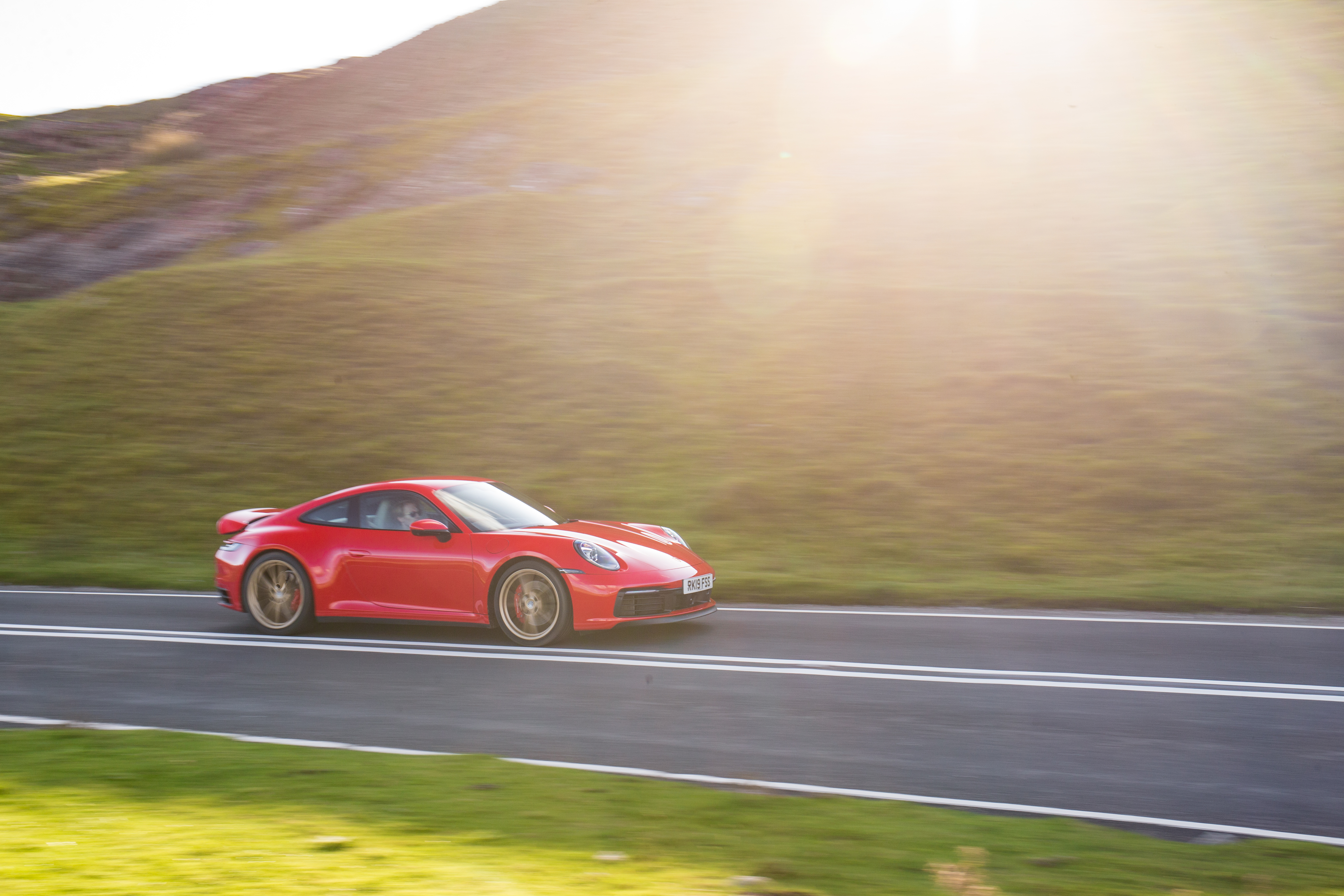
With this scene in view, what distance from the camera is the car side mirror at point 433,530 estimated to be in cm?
935

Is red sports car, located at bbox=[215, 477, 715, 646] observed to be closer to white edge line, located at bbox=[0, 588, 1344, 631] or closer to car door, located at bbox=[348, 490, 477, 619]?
car door, located at bbox=[348, 490, 477, 619]

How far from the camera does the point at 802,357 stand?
19422mm

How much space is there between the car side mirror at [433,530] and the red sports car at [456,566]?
0.03ft

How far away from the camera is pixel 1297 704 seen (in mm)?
6855

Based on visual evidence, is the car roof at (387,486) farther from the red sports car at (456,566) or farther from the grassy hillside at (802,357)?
the grassy hillside at (802,357)

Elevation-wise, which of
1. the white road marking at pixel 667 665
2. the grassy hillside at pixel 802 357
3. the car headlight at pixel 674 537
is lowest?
the white road marking at pixel 667 665

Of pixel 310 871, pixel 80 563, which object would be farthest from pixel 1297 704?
pixel 80 563

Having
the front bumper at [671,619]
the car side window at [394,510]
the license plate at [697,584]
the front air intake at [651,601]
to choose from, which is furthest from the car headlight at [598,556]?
the car side window at [394,510]

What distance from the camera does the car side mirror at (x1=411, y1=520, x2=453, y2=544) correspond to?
935 cm

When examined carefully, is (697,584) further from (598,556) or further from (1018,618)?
(1018,618)

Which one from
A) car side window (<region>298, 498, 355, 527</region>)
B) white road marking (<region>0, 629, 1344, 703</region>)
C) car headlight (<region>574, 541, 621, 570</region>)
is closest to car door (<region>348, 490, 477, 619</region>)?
car side window (<region>298, 498, 355, 527</region>)

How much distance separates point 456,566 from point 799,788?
4591 millimetres

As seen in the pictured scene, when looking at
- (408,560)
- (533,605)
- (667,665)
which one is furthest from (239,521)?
(667,665)

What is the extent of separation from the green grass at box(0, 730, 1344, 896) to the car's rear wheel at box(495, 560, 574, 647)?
3467mm
